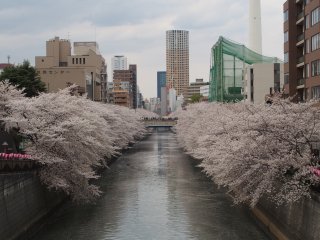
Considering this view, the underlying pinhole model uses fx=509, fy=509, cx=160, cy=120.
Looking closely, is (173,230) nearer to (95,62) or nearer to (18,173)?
(18,173)

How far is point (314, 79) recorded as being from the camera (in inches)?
1945

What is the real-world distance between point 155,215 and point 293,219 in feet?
38.2

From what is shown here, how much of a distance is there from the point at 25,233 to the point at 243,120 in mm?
13182

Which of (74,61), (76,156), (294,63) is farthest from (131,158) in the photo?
(74,61)

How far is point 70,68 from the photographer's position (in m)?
→ 125

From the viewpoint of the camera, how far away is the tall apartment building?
160ft

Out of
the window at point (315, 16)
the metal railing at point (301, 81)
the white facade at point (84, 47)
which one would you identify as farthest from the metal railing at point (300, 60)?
the white facade at point (84, 47)

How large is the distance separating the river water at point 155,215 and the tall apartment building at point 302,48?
14.4m

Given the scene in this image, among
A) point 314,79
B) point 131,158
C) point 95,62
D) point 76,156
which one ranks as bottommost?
point 131,158

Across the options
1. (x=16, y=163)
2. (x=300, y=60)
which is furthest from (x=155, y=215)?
(x=300, y=60)

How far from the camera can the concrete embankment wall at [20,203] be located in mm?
24266

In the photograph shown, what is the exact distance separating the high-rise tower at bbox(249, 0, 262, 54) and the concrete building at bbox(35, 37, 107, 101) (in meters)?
48.7

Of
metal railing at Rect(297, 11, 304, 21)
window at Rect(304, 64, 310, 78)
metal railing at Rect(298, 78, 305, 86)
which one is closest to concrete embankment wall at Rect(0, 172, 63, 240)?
window at Rect(304, 64, 310, 78)

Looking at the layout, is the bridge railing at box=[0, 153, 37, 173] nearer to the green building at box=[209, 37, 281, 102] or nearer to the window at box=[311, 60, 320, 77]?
the window at box=[311, 60, 320, 77]
